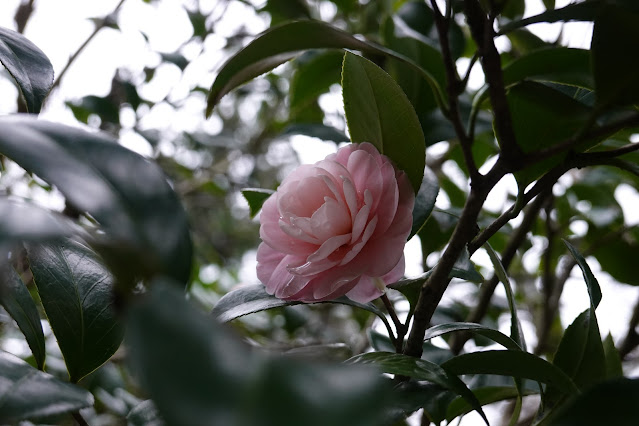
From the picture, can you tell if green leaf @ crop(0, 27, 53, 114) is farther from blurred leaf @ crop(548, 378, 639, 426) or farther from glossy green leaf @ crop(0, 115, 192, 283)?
blurred leaf @ crop(548, 378, 639, 426)

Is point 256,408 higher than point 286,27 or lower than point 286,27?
lower

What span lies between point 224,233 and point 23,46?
226cm

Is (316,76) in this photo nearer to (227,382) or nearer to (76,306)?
(76,306)

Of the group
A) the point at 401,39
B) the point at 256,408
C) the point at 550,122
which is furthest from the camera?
the point at 401,39

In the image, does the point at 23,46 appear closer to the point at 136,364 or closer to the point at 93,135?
the point at 93,135

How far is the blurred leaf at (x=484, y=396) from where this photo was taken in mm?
534

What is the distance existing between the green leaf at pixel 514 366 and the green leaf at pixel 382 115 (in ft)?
0.44

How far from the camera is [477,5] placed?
0.39 m

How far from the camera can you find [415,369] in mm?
358

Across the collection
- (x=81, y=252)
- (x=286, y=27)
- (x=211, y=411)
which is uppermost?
(x=286, y=27)

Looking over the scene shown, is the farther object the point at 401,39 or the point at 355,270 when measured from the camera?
the point at 401,39

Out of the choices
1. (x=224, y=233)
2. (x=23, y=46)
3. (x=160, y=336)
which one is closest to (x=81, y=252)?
(x=23, y=46)

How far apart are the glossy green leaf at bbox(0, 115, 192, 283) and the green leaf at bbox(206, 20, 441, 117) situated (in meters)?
0.17

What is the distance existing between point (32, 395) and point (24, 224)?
141 mm
